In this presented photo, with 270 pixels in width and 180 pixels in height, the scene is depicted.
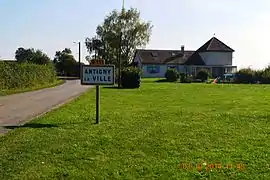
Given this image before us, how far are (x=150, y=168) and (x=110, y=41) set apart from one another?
75.9 metres

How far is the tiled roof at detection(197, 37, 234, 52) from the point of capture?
9069 centimetres

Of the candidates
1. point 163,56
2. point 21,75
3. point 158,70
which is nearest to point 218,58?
point 163,56

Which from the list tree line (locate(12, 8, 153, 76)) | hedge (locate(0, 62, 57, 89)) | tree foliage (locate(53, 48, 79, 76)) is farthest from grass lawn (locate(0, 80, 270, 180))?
tree foliage (locate(53, 48, 79, 76))

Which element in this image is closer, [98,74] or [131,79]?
[98,74]

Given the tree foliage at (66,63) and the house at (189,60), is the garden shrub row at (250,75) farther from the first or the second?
the tree foliage at (66,63)

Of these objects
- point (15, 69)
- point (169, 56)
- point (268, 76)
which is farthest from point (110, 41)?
point (15, 69)

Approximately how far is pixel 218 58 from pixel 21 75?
185 ft

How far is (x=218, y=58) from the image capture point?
9081 cm

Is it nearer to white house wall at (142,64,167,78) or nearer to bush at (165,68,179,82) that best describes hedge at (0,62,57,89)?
bush at (165,68,179,82)

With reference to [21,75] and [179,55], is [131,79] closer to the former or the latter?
[21,75]

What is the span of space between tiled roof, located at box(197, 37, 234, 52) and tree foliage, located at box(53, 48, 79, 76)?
2418 centimetres

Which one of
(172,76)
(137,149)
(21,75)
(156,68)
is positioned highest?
(156,68)

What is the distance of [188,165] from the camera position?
7.96 metres

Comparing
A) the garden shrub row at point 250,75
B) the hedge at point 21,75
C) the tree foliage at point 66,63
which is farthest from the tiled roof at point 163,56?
the hedge at point 21,75
